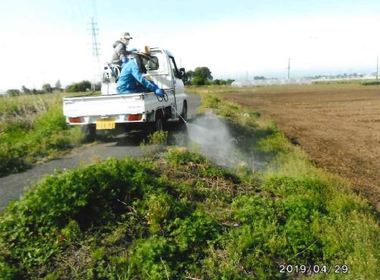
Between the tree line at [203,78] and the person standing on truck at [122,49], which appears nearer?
the person standing on truck at [122,49]

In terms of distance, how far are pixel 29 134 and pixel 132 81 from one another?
3341mm

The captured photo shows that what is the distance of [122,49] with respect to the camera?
38.0 ft

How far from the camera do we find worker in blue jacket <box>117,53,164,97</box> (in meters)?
10.5

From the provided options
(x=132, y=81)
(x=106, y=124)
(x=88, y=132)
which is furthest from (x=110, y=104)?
(x=88, y=132)

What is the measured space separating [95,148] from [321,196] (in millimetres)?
5356

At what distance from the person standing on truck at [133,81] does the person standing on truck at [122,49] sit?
689 millimetres

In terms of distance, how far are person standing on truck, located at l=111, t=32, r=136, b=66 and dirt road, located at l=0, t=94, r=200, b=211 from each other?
2.03 metres

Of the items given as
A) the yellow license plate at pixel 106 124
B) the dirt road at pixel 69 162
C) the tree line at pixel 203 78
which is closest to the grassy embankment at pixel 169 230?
the dirt road at pixel 69 162

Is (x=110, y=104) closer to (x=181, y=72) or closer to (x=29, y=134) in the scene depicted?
(x=29, y=134)

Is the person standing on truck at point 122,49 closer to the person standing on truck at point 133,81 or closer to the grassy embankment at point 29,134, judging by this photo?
the person standing on truck at point 133,81

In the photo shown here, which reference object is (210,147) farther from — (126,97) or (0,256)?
(0,256)

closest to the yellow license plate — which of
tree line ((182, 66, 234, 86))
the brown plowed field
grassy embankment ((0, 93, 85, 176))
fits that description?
grassy embankment ((0, 93, 85, 176))

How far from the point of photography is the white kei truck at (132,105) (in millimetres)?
9977

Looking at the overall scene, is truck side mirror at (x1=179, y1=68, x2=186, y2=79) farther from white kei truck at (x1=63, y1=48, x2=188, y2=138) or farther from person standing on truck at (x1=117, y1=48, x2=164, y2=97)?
person standing on truck at (x1=117, y1=48, x2=164, y2=97)
